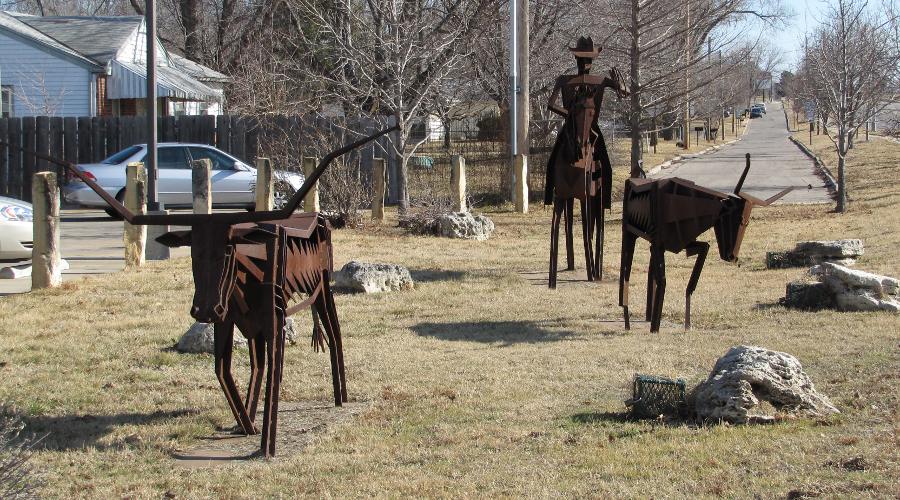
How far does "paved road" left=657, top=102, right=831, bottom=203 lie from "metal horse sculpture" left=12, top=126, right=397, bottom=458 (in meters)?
21.1

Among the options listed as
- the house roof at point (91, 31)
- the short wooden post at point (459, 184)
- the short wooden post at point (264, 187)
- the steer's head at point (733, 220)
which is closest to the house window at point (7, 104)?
the house roof at point (91, 31)

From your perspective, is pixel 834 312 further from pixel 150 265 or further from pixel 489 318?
pixel 150 265

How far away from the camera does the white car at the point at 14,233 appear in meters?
16.0

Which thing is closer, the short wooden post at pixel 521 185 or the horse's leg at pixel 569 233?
the horse's leg at pixel 569 233

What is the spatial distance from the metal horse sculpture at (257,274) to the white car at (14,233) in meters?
9.18

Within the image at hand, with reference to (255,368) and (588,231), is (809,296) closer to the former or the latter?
(588,231)

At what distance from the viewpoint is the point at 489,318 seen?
1276cm

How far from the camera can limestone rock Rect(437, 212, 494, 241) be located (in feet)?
68.3

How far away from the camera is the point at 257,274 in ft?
23.5

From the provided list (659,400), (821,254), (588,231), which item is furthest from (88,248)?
(659,400)

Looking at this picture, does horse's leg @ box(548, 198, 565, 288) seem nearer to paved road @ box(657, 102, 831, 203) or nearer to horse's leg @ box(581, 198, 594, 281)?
horse's leg @ box(581, 198, 594, 281)

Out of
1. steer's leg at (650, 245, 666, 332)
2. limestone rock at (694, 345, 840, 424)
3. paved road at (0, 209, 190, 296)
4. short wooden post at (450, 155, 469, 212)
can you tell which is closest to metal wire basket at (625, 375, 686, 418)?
limestone rock at (694, 345, 840, 424)

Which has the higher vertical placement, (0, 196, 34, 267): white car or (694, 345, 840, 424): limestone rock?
(0, 196, 34, 267): white car

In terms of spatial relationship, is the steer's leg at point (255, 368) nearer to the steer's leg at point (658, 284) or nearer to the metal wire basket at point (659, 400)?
the metal wire basket at point (659, 400)
